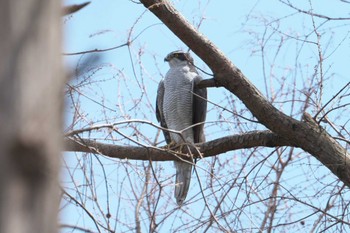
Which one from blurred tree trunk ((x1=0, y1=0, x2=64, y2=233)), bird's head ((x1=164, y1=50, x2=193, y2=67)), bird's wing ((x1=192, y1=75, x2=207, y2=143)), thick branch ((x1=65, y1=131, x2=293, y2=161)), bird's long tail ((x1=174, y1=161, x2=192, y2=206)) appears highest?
bird's head ((x1=164, y1=50, x2=193, y2=67))

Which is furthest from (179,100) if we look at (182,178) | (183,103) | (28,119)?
(28,119)

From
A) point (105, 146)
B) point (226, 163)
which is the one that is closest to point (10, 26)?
point (105, 146)

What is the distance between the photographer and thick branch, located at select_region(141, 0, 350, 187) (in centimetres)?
359

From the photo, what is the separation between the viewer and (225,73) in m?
3.76

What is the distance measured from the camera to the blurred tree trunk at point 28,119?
636 millimetres

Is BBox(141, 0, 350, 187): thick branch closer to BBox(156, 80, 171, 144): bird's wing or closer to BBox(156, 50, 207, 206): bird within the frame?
BBox(156, 50, 207, 206): bird

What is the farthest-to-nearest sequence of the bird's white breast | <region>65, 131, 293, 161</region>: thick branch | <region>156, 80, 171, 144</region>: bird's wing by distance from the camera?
<region>156, 80, 171, 144</region>: bird's wing < the bird's white breast < <region>65, 131, 293, 161</region>: thick branch

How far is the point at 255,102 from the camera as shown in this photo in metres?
3.70

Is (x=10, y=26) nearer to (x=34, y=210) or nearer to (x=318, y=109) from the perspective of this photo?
(x=34, y=210)

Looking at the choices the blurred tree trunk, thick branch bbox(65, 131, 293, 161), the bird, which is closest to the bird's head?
the bird

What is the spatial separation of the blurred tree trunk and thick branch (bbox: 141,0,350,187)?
9.80 feet

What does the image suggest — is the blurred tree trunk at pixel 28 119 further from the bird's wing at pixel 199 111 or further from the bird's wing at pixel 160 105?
the bird's wing at pixel 160 105

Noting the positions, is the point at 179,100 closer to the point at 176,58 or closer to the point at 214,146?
the point at 176,58

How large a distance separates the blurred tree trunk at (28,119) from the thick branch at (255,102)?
299 centimetres
